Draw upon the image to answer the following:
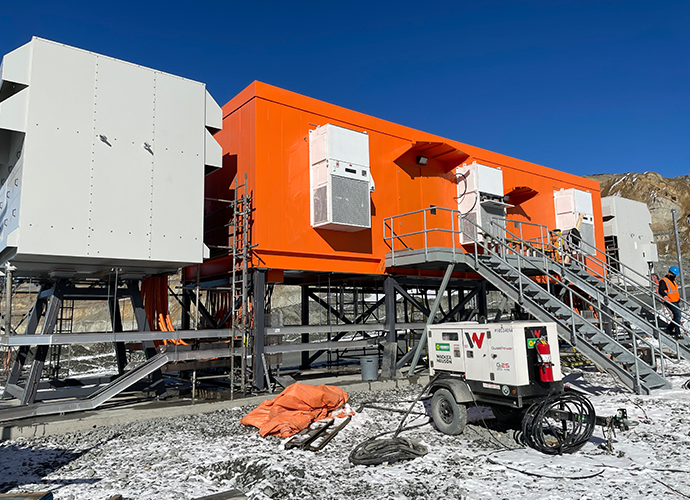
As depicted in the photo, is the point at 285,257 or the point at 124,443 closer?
the point at 124,443

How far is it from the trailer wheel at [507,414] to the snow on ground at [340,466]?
0.18 m

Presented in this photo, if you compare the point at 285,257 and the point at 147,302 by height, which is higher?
the point at 285,257

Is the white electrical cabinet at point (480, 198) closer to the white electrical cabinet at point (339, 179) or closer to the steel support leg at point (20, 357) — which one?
the white electrical cabinet at point (339, 179)

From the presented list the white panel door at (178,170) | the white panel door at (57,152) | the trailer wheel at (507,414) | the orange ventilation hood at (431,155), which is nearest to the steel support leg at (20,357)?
the white panel door at (57,152)

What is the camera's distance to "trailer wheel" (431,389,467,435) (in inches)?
314

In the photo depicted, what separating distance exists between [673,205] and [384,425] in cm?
8955

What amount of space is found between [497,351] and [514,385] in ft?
1.84

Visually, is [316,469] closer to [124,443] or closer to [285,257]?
[124,443]

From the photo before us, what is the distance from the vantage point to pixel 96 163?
983 cm

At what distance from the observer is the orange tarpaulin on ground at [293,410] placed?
844 cm

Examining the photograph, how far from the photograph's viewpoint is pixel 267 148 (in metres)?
12.7

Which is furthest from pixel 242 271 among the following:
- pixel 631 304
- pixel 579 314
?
pixel 631 304

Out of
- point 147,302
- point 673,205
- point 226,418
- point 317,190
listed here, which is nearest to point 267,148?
point 317,190

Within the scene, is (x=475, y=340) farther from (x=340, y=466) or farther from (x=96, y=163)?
(x=96, y=163)
